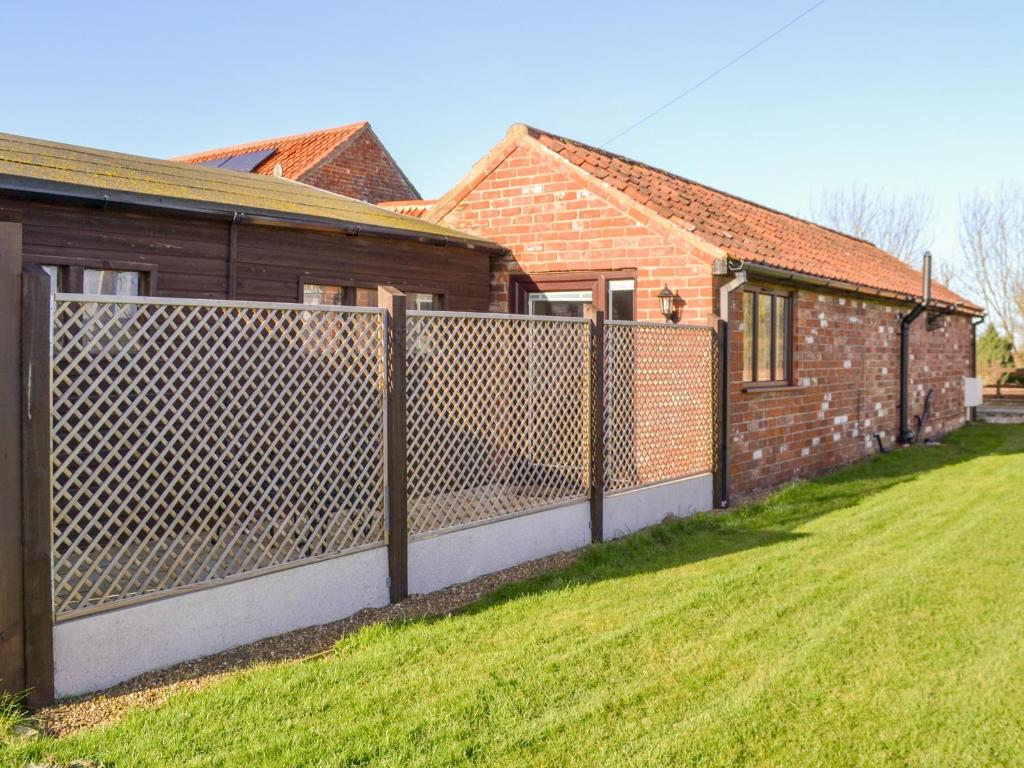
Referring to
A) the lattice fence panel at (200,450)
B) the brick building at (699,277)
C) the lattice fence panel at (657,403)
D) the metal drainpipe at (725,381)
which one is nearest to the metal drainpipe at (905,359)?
the brick building at (699,277)

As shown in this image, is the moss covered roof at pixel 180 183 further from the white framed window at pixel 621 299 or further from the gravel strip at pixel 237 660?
the gravel strip at pixel 237 660

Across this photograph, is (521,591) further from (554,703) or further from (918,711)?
(918,711)

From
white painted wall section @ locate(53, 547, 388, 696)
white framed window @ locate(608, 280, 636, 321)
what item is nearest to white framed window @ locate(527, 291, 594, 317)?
white framed window @ locate(608, 280, 636, 321)

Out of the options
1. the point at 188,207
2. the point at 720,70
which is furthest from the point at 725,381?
the point at 720,70

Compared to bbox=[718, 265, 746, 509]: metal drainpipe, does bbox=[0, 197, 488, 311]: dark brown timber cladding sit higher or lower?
higher

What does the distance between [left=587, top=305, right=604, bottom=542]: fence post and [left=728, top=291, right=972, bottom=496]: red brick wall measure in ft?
8.41

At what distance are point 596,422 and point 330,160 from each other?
41.7 feet

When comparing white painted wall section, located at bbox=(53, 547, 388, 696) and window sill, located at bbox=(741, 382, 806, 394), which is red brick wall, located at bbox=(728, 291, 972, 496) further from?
white painted wall section, located at bbox=(53, 547, 388, 696)

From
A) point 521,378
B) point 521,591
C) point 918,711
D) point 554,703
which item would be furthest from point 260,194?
point 918,711

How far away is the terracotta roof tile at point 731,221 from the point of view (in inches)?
392

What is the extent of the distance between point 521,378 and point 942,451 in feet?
34.3

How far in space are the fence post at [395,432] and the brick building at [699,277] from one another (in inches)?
178

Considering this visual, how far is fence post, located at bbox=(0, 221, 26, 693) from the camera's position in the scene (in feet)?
12.5

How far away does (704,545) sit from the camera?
24.4 feet
